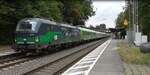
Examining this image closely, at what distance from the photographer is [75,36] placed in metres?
50.8

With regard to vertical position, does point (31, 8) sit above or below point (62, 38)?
above

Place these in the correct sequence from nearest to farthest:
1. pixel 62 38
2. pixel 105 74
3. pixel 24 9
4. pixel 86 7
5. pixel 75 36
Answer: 1. pixel 105 74
2. pixel 62 38
3. pixel 24 9
4. pixel 75 36
5. pixel 86 7

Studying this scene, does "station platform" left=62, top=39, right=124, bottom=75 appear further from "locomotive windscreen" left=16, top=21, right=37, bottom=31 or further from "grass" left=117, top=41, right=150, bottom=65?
"locomotive windscreen" left=16, top=21, right=37, bottom=31

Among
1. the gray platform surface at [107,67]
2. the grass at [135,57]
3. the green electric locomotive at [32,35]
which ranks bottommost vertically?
the grass at [135,57]

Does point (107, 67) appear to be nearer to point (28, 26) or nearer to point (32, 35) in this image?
point (32, 35)

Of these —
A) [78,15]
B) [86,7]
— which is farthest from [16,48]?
[86,7]

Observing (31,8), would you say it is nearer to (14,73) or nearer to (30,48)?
(30,48)

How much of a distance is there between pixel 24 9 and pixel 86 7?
60.8 m

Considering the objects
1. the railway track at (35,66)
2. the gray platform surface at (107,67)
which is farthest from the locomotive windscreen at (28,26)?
the gray platform surface at (107,67)

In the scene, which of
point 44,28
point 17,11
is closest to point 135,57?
point 44,28

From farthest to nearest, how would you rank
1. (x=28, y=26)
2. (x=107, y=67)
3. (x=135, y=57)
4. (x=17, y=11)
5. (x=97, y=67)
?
(x=17, y=11), (x=28, y=26), (x=135, y=57), (x=107, y=67), (x=97, y=67)

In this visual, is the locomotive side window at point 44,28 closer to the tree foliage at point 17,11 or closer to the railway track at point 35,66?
the railway track at point 35,66

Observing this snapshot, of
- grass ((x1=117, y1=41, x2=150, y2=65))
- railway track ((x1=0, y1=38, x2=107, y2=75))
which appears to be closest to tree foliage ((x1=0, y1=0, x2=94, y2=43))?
grass ((x1=117, y1=41, x2=150, y2=65))

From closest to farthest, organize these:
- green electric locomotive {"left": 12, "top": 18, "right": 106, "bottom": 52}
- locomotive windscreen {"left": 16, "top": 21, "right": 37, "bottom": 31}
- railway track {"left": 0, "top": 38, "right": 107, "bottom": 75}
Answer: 1. railway track {"left": 0, "top": 38, "right": 107, "bottom": 75}
2. green electric locomotive {"left": 12, "top": 18, "right": 106, "bottom": 52}
3. locomotive windscreen {"left": 16, "top": 21, "right": 37, "bottom": 31}
